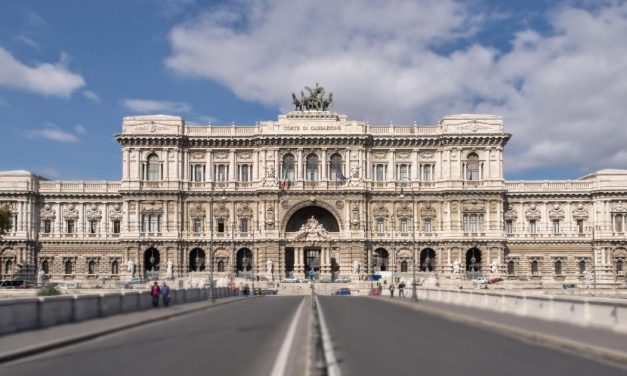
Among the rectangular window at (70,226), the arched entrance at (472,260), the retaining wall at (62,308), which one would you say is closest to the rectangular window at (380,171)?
the arched entrance at (472,260)

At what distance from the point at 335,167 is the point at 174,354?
87.5 m

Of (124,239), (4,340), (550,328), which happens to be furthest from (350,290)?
(4,340)

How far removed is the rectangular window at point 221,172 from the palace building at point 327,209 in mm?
207

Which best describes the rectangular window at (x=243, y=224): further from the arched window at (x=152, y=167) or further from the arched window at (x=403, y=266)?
the arched window at (x=403, y=266)

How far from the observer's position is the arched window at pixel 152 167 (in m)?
110

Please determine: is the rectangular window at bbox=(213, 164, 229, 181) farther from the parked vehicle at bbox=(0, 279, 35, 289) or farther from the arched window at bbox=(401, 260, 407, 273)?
the parked vehicle at bbox=(0, 279, 35, 289)

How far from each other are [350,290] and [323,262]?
45.3 feet

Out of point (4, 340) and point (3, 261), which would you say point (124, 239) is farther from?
point (4, 340)

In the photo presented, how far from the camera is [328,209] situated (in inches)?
4242

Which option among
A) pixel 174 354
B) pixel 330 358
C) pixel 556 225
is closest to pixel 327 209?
pixel 556 225

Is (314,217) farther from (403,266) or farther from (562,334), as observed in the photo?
(562,334)

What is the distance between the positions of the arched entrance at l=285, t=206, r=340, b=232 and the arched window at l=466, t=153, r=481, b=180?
66.0 feet

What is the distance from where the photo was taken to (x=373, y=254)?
108m

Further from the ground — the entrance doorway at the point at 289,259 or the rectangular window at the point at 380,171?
the rectangular window at the point at 380,171
